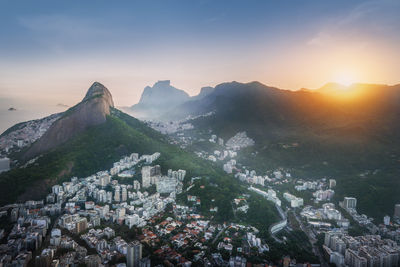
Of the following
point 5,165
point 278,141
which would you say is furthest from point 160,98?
point 5,165

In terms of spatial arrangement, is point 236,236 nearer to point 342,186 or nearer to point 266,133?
point 342,186

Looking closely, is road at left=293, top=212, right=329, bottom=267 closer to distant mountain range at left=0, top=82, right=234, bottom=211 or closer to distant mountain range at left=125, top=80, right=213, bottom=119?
distant mountain range at left=0, top=82, right=234, bottom=211

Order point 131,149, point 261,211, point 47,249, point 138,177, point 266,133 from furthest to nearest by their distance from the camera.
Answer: point 266,133 → point 131,149 → point 138,177 → point 261,211 → point 47,249

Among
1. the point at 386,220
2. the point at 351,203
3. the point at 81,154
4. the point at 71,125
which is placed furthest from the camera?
the point at 71,125

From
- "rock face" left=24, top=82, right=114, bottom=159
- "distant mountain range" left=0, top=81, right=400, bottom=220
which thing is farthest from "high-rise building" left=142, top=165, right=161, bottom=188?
"rock face" left=24, top=82, right=114, bottom=159

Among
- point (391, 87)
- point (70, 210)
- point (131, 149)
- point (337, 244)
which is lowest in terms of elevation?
point (337, 244)

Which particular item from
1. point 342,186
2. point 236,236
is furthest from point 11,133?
point 342,186

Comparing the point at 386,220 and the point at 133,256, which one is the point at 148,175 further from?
the point at 386,220

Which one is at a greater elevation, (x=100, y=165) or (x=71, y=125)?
(x=71, y=125)
